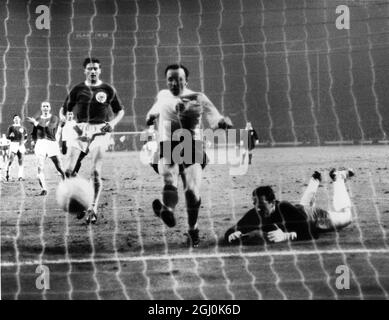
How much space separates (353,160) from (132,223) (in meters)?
1.27

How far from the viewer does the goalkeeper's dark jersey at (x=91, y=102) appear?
2.47 meters

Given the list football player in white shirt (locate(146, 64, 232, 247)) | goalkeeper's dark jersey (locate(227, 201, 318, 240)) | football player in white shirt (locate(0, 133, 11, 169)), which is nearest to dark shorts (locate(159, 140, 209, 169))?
football player in white shirt (locate(146, 64, 232, 247))

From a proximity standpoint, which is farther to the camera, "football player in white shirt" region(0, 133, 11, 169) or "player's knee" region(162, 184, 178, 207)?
"football player in white shirt" region(0, 133, 11, 169)

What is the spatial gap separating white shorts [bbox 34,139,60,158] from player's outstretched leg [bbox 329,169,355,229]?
55.1 inches

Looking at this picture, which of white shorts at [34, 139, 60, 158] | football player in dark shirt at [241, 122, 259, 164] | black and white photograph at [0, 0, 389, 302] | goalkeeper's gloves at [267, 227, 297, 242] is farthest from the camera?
football player in dark shirt at [241, 122, 259, 164]

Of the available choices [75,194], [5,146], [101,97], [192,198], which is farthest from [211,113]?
[5,146]

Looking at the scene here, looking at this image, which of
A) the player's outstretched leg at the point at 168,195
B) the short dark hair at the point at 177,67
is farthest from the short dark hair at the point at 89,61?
the player's outstretched leg at the point at 168,195

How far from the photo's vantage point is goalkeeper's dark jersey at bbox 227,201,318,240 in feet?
7.77

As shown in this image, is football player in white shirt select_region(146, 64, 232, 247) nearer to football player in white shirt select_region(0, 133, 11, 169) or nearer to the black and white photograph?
the black and white photograph

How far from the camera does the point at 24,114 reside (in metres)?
2.46

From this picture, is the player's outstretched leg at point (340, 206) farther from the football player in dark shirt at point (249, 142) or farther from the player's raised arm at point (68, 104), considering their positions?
the player's raised arm at point (68, 104)
